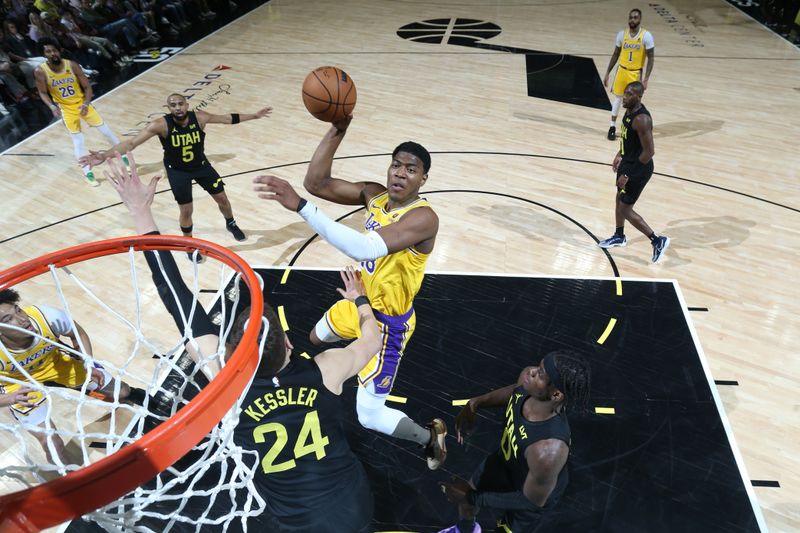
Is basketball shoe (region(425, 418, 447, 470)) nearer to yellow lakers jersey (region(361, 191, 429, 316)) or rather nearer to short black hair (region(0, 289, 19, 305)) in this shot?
yellow lakers jersey (region(361, 191, 429, 316))

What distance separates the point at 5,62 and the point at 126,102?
2173mm

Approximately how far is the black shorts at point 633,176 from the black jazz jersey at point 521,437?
320 cm

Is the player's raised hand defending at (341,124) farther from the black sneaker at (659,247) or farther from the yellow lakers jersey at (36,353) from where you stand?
the black sneaker at (659,247)

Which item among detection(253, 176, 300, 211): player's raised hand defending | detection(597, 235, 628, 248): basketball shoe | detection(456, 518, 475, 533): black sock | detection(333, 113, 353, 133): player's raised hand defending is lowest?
detection(597, 235, 628, 248): basketball shoe

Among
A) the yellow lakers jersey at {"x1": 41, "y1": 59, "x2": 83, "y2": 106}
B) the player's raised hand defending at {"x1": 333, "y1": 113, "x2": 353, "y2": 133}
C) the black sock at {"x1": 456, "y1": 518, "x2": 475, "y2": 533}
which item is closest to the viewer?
the black sock at {"x1": 456, "y1": 518, "x2": 475, "y2": 533}

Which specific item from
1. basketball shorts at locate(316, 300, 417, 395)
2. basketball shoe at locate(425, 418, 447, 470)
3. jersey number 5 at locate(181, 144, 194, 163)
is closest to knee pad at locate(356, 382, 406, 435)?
basketball shorts at locate(316, 300, 417, 395)

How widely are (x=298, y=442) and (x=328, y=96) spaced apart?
7.30 ft

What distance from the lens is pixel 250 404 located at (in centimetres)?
219

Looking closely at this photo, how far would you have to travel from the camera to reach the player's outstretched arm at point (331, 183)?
135 inches

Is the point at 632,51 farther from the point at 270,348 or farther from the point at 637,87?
the point at 270,348

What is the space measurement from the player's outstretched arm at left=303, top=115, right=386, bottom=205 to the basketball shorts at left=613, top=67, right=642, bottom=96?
5.62 meters

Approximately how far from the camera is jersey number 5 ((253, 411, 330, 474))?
221cm

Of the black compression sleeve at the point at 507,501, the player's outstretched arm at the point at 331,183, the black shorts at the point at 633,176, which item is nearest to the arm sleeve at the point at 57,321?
the player's outstretched arm at the point at 331,183

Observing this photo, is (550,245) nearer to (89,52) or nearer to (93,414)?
(93,414)
